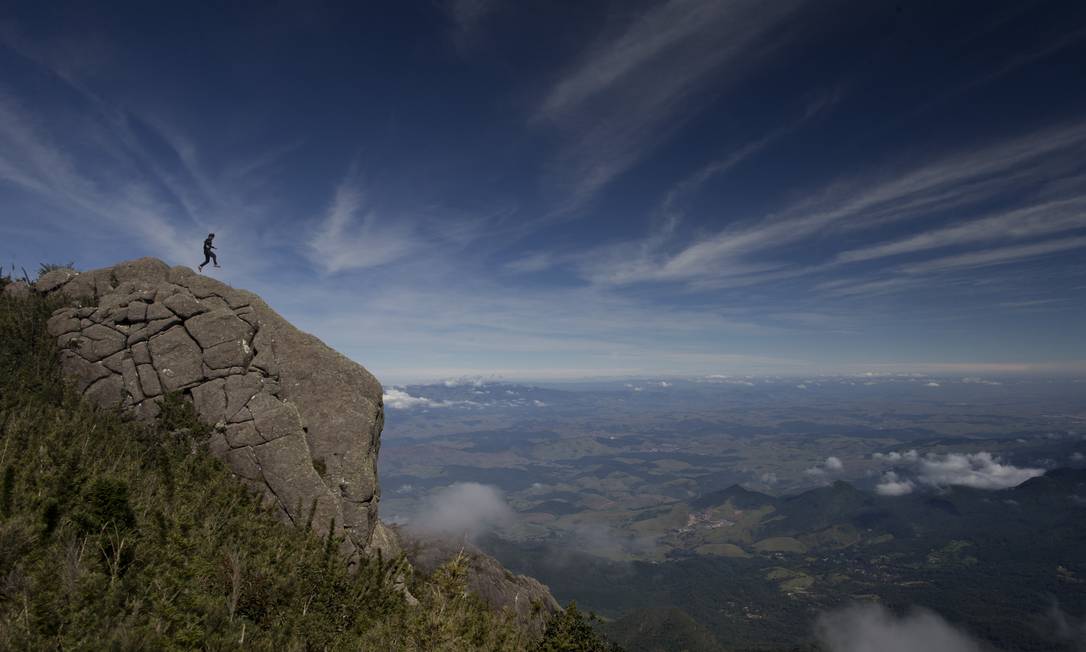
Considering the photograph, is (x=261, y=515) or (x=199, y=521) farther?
(x=261, y=515)

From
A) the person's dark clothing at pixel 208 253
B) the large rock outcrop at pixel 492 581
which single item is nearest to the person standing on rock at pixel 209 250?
the person's dark clothing at pixel 208 253

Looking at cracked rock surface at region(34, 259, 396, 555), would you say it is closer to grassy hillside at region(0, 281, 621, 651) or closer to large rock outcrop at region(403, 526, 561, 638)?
grassy hillside at region(0, 281, 621, 651)

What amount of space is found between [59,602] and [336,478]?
1534 cm

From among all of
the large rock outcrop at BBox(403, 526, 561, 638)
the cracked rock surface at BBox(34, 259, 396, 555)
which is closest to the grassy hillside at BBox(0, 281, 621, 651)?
the cracked rock surface at BBox(34, 259, 396, 555)

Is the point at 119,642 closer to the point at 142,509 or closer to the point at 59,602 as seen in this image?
the point at 59,602

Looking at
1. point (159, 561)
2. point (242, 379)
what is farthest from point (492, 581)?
point (159, 561)

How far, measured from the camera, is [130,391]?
2305cm

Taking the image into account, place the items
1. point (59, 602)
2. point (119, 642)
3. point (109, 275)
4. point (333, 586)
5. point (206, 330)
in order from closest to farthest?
point (119, 642) → point (59, 602) → point (333, 586) → point (206, 330) → point (109, 275)

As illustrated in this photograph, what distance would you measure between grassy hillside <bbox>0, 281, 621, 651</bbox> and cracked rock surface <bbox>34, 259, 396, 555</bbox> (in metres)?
1.35

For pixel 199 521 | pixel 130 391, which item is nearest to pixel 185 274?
pixel 130 391

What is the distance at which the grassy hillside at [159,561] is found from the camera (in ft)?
28.7

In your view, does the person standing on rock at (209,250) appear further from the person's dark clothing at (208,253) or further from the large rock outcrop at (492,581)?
the large rock outcrop at (492,581)

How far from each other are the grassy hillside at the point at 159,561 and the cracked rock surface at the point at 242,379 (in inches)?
53.3

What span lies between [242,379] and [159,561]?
14591 millimetres
